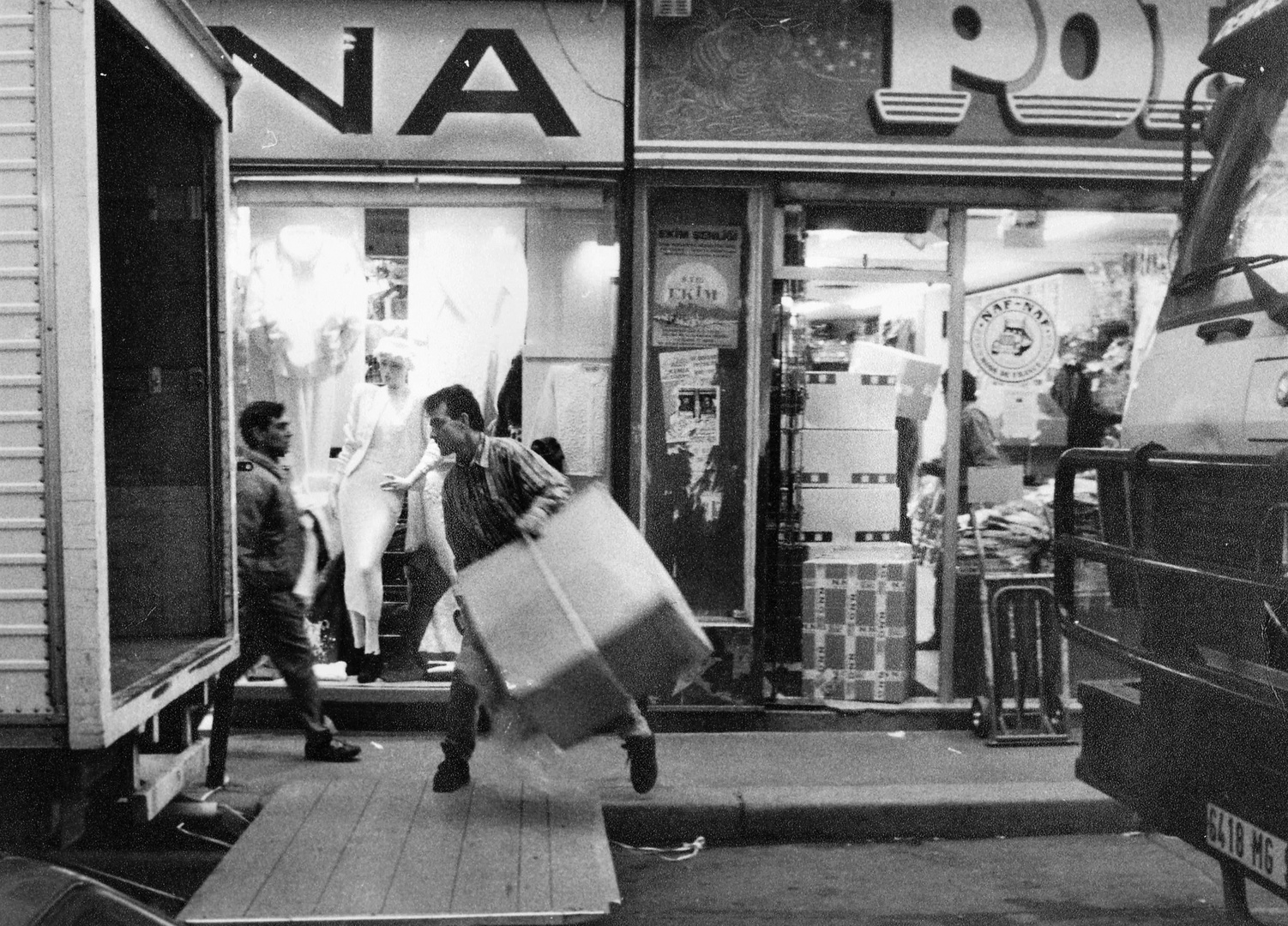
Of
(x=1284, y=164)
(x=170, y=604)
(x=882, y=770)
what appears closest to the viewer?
(x=1284, y=164)

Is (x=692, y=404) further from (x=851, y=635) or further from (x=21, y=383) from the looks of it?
(x=21, y=383)

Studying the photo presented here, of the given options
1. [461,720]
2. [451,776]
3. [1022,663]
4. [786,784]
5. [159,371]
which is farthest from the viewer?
[1022,663]

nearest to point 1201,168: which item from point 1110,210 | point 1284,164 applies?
point 1110,210

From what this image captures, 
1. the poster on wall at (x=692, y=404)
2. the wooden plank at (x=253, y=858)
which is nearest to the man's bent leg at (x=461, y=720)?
the wooden plank at (x=253, y=858)

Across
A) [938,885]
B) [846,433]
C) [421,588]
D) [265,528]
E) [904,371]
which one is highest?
[904,371]

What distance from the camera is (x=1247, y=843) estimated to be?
12.0 ft

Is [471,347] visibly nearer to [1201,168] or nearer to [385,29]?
[385,29]

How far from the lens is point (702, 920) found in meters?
4.86

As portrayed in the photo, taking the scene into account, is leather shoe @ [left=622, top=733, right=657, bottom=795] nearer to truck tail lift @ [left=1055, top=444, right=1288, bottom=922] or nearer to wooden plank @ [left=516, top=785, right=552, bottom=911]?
wooden plank @ [left=516, top=785, right=552, bottom=911]

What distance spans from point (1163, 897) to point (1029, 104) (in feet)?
15.4

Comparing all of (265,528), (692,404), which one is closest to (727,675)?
(692,404)

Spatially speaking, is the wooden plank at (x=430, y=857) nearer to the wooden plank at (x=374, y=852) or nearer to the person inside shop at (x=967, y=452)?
the wooden plank at (x=374, y=852)

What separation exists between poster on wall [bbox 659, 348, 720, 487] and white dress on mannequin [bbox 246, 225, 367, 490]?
6.91 ft

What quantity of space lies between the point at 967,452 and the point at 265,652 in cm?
452
